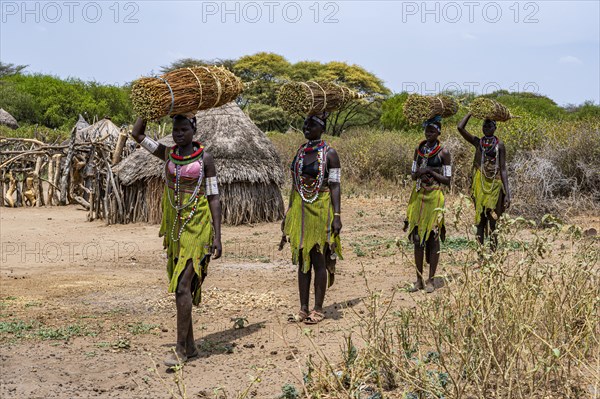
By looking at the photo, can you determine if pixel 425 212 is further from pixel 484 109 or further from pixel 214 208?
pixel 214 208

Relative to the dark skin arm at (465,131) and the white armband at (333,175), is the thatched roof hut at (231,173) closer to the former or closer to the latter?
the dark skin arm at (465,131)

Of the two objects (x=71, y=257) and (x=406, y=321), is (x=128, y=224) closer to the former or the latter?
(x=71, y=257)

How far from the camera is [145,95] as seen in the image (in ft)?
14.9

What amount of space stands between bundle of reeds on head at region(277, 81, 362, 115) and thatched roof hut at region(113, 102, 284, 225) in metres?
6.24

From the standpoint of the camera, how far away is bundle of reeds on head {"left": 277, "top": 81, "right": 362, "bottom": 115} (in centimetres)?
543

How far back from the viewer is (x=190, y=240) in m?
4.57

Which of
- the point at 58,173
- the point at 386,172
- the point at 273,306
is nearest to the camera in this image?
the point at 273,306

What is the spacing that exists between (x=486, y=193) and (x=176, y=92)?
4.06 meters

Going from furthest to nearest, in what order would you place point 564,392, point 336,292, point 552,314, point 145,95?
1. point 336,292
2. point 145,95
3. point 552,314
4. point 564,392

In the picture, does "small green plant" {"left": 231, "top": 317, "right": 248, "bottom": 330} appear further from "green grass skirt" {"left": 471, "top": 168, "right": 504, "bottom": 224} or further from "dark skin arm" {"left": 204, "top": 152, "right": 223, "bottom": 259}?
"green grass skirt" {"left": 471, "top": 168, "right": 504, "bottom": 224}

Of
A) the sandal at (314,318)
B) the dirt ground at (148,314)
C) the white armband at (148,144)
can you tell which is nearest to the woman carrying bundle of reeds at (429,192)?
the dirt ground at (148,314)

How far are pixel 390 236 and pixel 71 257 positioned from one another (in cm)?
441

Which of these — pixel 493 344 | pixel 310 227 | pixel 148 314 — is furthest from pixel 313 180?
pixel 493 344

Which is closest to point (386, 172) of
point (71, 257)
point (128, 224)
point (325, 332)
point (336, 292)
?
point (128, 224)
